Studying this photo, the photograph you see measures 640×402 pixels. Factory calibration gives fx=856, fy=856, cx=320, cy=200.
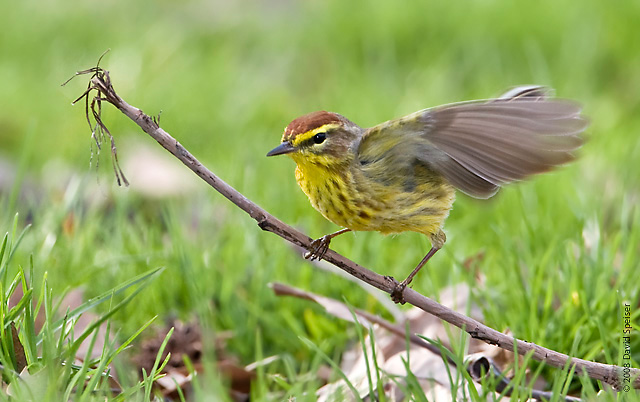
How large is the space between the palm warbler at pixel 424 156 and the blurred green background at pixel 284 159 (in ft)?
0.86

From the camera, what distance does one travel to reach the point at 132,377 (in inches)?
106

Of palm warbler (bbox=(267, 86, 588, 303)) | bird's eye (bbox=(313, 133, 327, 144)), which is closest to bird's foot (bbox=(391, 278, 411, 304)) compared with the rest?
palm warbler (bbox=(267, 86, 588, 303))

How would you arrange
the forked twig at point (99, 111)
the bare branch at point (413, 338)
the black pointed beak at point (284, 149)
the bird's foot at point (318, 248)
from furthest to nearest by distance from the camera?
the black pointed beak at point (284, 149), the bare branch at point (413, 338), the bird's foot at point (318, 248), the forked twig at point (99, 111)

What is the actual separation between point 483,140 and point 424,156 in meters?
0.29

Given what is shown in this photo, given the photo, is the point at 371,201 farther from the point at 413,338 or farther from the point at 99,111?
the point at 99,111

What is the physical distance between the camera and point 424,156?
2.77 metres

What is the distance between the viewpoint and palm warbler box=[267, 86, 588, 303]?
241 centimetres

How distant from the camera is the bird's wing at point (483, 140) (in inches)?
93.2

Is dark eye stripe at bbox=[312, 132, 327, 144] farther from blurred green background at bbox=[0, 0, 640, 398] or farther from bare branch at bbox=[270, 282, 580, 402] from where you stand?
blurred green background at bbox=[0, 0, 640, 398]

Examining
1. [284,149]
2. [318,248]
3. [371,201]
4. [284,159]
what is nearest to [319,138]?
[284,149]

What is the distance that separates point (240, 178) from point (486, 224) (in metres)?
1.30

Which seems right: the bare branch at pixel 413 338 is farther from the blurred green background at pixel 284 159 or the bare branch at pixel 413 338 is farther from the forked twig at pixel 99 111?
the forked twig at pixel 99 111

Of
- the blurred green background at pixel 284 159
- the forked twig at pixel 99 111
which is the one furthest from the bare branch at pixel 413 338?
the forked twig at pixel 99 111

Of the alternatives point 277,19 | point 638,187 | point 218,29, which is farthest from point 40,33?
point 638,187
